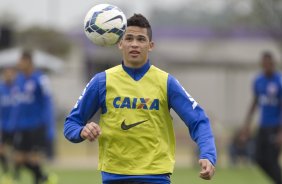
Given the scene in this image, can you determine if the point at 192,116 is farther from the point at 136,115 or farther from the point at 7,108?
the point at 7,108

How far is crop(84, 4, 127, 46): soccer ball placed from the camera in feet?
24.9

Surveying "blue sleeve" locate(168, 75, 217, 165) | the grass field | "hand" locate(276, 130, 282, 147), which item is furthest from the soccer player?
the grass field

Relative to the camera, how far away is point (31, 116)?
15930 mm

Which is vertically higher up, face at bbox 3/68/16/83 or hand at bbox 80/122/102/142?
face at bbox 3/68/16/83

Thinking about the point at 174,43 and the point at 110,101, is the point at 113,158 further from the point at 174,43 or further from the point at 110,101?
the point at 174,43

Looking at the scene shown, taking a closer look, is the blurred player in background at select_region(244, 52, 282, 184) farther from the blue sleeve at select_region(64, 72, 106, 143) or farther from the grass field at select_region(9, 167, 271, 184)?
the blue sleeve at select_region(64, 72, 106, 143)

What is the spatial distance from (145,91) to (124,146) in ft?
1.46

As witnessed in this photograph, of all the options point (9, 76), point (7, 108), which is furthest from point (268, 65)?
point (9, 76)

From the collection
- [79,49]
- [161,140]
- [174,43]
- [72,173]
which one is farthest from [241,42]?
[161,140]

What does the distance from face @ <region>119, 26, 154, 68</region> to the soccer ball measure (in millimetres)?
91

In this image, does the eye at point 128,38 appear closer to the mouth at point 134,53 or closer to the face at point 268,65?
the mouth at point 134,53

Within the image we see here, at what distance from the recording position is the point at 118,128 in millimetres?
7629

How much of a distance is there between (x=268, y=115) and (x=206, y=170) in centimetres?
783

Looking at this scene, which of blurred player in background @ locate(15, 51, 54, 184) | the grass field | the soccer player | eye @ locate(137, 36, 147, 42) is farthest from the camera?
the grass field
